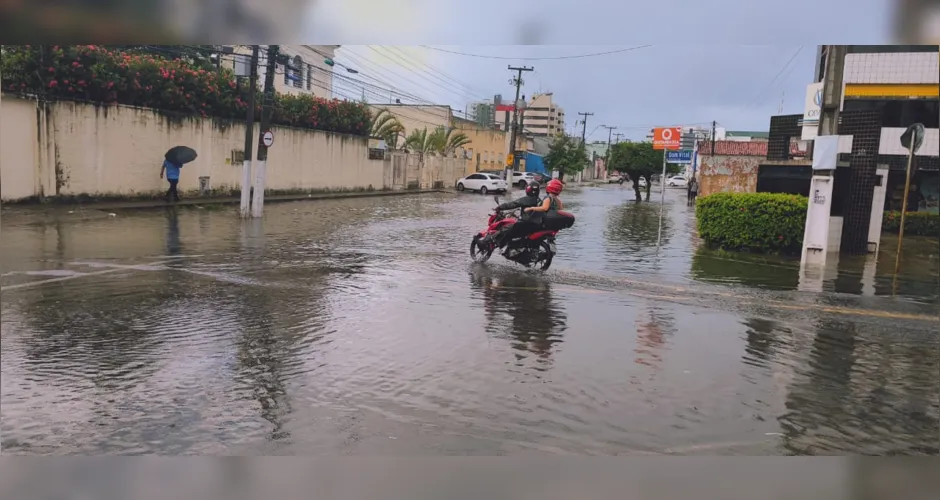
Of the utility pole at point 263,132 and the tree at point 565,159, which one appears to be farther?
the tree at point 565,159

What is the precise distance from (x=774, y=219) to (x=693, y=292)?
4.55 metres

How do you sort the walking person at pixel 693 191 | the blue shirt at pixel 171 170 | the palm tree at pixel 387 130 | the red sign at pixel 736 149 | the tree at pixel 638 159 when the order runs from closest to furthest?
the blue shirt at pixel 171 170, the red sign at pixel 736 149, the walking person at pixel 693 191, the tree at pixel 638 159, the palm tree at pixel 387 130

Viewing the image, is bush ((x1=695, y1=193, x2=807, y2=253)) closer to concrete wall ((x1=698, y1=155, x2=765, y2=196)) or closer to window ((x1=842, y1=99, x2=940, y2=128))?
window ((x1=842, y1=99, x2=940, y2=128))

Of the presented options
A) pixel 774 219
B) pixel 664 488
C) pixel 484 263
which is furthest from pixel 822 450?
pixel 774 219

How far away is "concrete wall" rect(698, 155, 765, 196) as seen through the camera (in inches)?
1226

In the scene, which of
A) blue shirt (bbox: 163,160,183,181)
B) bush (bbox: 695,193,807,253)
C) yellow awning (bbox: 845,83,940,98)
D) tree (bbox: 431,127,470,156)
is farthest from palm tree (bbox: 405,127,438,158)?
bush (bbox: 695,193,807,253)

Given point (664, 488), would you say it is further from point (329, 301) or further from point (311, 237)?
point (311, 237)

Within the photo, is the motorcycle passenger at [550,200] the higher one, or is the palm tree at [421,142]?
the palm tree at [421,142]

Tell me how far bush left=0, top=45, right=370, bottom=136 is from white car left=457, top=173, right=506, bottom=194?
48.3ft

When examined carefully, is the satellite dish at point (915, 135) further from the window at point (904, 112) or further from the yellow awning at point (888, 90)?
the window at point (904, 112)

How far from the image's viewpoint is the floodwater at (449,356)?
167 inches

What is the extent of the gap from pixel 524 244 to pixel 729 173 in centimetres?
2364

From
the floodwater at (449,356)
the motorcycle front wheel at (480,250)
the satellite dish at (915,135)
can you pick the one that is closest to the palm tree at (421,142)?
the motorcycle front wheel at (480,250)

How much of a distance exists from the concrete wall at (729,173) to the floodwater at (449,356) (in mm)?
20326
